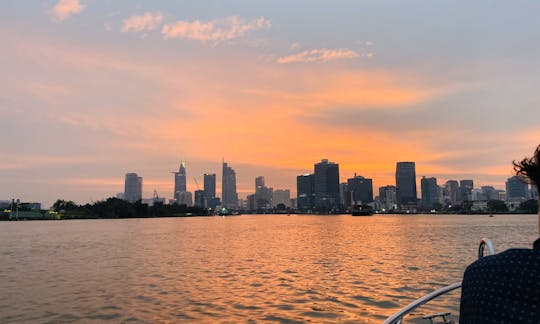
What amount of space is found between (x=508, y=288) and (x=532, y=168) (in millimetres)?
1308

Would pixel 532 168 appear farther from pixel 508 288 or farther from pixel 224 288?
pixel 224 288

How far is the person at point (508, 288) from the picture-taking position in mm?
3535

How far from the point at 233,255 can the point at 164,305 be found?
2568 centimetres

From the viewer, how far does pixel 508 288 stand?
358 centimetres

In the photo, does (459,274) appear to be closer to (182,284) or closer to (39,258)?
(182,284)

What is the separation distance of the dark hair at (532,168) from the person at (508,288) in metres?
0.78

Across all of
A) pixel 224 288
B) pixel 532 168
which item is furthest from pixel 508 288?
pixel 224 288

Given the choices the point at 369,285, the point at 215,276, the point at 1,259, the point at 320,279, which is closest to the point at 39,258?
the point at 1,259

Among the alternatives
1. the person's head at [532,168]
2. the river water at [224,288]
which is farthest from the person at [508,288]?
the river water at [224,288]

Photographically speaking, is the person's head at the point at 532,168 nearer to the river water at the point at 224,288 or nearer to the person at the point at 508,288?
the person at the point at 508,288

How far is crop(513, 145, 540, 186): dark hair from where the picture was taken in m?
4.04

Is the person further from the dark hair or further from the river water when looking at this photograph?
the river water

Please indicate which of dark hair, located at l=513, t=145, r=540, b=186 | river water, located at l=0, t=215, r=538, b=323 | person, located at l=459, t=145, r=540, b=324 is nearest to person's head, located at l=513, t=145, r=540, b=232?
dark hair, located at l=513, t=145, r=540, b=186

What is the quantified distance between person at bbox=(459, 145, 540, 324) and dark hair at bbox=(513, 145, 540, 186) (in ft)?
2.55
